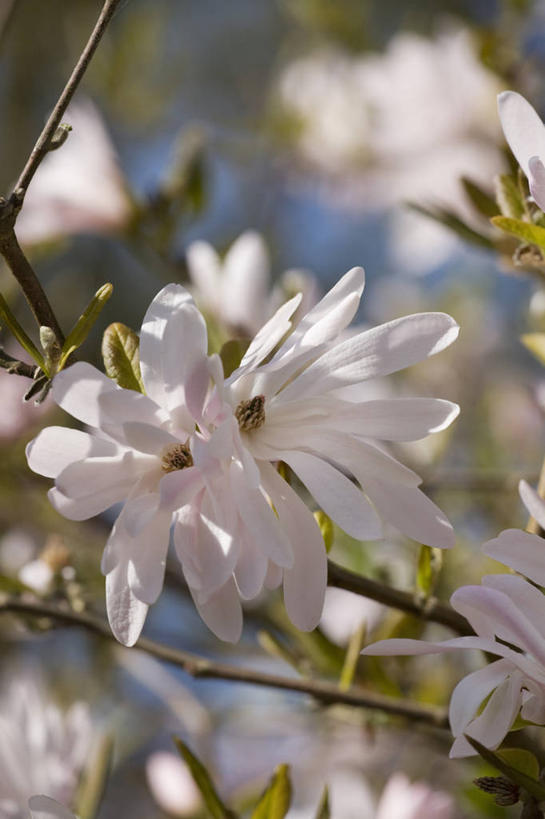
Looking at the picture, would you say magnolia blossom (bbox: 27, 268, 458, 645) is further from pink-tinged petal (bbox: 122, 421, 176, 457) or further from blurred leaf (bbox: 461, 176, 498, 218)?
blurred leaf (bbox: 461, 176, 498, 218)

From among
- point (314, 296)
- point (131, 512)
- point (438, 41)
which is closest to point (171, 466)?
point (131, 512)

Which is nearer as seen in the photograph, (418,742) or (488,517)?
(418,742)

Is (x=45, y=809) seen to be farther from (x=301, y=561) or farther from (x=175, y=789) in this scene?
(x=175, y=789)

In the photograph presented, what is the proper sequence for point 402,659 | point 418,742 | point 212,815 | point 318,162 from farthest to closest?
point 318,162 < point 418,742 < point 402,659 < point 212,815

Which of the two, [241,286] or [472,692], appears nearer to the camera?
[472,692]

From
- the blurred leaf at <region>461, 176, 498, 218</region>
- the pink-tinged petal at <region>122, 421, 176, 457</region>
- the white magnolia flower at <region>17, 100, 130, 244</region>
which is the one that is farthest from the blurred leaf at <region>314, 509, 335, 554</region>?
the white magnolia flower at <region>17, 100, 130, 244</region>

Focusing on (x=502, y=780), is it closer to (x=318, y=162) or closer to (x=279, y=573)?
(x=279, y=573)

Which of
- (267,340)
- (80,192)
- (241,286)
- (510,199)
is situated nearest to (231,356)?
(267,340)
